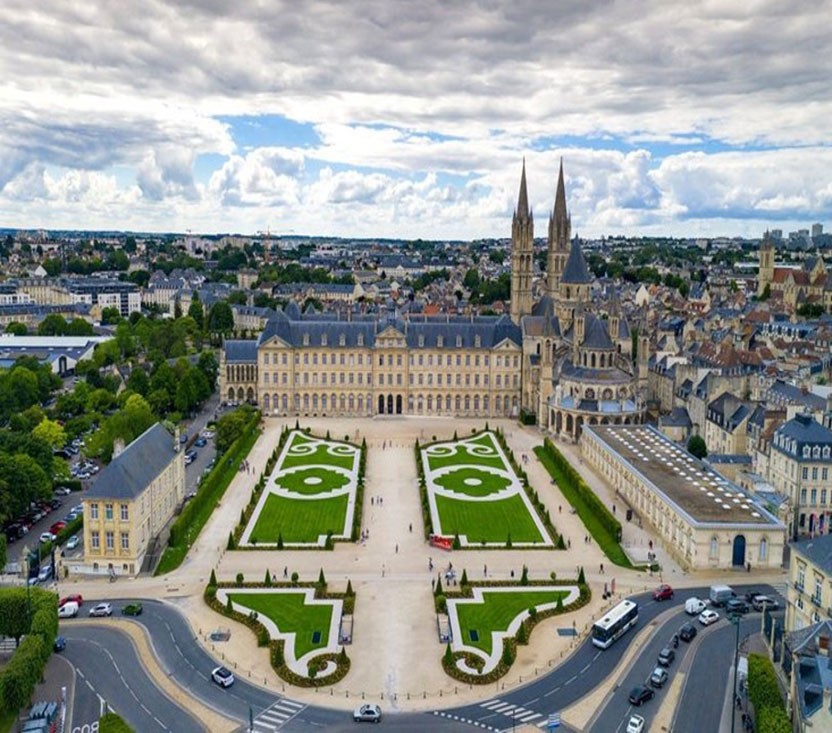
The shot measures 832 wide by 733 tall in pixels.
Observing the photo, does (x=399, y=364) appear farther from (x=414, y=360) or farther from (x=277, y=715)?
(x=277, y=715)

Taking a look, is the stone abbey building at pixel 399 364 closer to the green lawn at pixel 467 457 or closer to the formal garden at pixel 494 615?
the green lawn at pixel 467 457

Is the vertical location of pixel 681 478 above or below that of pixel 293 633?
above

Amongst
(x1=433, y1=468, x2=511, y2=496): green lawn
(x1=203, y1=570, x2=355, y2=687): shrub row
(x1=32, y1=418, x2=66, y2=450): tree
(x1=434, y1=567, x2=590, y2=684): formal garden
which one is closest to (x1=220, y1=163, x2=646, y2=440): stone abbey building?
(x1=433, y1=468, x2=511, y2=496): green lawn

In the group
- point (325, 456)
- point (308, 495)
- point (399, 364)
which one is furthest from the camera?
point (399, 364)

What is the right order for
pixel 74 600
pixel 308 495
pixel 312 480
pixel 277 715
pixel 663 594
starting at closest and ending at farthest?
pixel 277 715
pixel 74 600
pixel 663 594
pixel 308 495
pixel 312 480

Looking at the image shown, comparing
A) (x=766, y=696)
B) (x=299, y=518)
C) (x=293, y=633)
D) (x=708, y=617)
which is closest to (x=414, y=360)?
(x=299, y=518)

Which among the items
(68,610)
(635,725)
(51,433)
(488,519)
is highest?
(51,433)

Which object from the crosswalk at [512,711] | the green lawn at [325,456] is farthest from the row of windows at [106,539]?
the crosswalk at [512,711]
